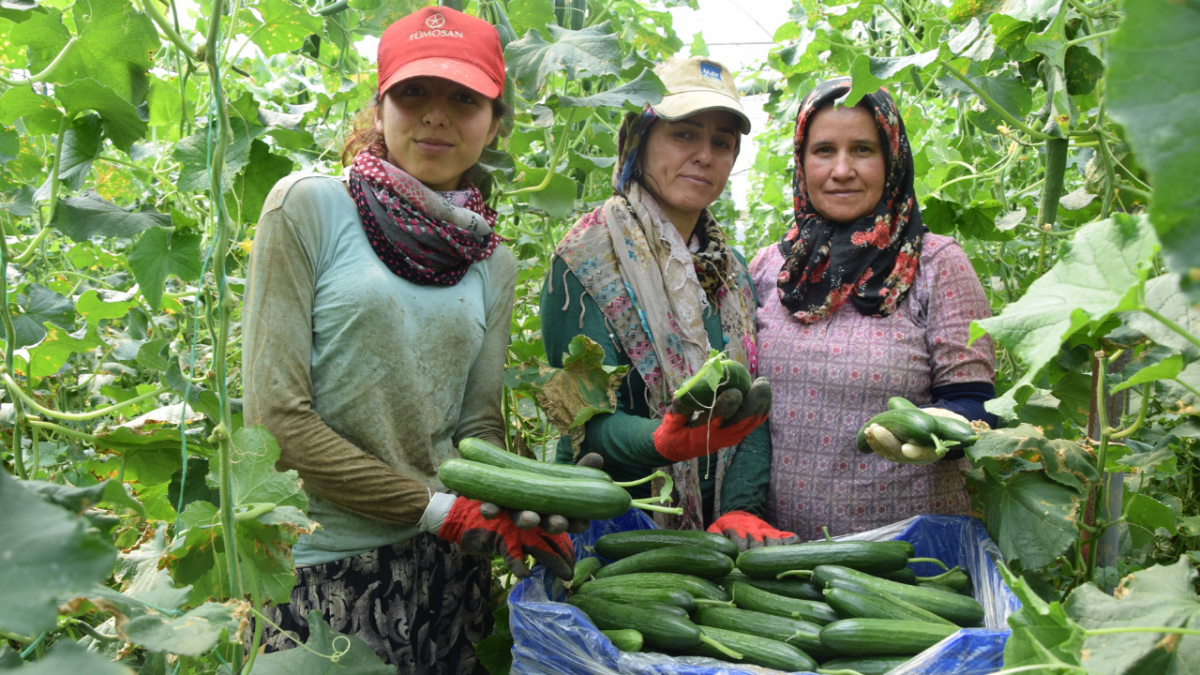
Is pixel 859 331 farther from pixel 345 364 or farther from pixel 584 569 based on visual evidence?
pixel 345 364

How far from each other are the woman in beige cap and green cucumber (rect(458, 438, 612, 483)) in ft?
1.19

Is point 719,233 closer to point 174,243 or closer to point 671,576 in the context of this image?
point 671,576

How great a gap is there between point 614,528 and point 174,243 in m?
1.41

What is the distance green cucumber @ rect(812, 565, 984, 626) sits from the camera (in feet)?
6.29

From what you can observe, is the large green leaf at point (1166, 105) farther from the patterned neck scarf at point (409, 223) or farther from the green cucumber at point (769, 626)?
the patterned neck scarf at point (409, 223)

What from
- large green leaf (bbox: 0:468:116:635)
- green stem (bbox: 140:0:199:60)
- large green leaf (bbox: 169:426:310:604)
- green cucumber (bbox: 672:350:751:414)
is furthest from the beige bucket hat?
large green leaf (bbox: 0:468:116:635)

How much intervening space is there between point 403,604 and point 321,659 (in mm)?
637

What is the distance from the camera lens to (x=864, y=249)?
8.41 ft

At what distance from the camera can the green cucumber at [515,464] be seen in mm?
1996

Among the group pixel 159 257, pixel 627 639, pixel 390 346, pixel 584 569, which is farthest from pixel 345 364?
pixel 627 639

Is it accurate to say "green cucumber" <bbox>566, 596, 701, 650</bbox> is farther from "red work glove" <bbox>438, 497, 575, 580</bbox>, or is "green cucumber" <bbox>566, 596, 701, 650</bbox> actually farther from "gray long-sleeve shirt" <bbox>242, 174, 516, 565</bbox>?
"gray long-sleeve shirt" <bbox>242, 174, 516, 565</bbox>

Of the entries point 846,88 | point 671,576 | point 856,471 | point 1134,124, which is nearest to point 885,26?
point 846,88

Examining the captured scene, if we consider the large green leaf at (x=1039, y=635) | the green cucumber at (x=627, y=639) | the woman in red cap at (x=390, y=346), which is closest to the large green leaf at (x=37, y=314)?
the woman in red cap at (x=390, y=346)

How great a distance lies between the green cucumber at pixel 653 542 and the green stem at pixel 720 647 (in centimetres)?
32
